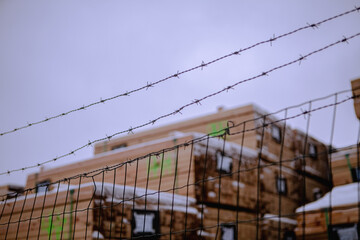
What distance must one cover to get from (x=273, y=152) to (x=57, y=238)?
42.3 ft

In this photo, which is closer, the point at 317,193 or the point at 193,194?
the point at 193,194

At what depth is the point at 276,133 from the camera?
20672mm

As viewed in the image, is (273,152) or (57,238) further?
(273,152)

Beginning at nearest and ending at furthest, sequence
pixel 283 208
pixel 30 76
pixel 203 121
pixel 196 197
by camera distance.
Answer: pixel 196 197, pixel 283 208, pixel 203 121, pixel 30 76

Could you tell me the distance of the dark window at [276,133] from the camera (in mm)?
20195

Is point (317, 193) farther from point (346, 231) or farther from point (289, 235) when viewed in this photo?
point (346, 231)

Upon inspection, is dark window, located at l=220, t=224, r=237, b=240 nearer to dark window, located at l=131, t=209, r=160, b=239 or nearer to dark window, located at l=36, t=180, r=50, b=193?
dark window, located at l=131, t=209, r=160, b=239

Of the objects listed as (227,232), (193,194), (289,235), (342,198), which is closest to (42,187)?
(193,194)

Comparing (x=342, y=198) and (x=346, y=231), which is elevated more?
(x=342, y=198)

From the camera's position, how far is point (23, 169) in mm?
5230

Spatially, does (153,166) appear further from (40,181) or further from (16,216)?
(40,181)

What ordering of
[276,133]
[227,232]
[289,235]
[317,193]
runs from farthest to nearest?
[317,193] → [276,133] → [289,235] → [227,232]

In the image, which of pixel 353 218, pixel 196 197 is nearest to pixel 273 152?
pixel 196 197

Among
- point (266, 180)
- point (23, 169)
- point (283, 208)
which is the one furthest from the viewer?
point (283, 208)
